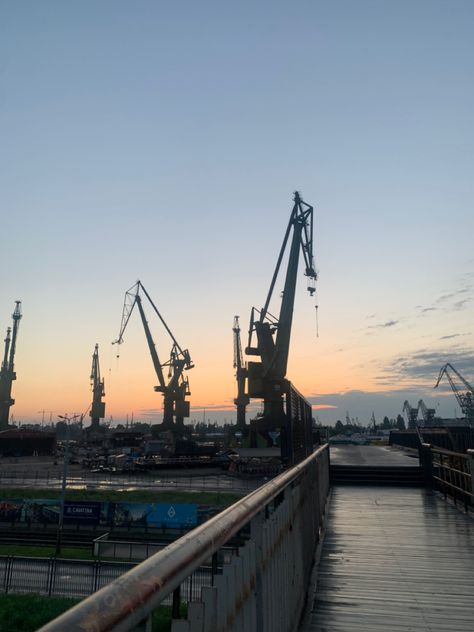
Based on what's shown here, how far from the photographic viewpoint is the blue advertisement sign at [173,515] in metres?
25.4

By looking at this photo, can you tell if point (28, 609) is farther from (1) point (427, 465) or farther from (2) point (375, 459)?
(1) point (427, 465)

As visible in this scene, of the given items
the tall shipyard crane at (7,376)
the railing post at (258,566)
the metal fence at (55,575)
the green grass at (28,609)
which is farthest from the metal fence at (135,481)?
the tall shipyard crane at (7,376)

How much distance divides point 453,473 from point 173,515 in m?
20.3

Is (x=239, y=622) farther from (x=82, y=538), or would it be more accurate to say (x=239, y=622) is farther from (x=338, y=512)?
(x=82, y=538)

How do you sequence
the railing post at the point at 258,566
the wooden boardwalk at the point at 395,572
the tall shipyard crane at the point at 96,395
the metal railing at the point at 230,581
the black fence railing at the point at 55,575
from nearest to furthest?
the metal railing at the point at 230,581 < the railing post at the point at 258,566 < the wooden boardwalk at the point at 395,572 < the black fence railing at the point at 55,575 < the tall shipyard crane at the point at 96,395

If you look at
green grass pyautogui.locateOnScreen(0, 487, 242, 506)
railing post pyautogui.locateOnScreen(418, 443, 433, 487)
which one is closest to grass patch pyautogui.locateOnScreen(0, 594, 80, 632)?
railing post pyautogui.locateOnScreen(418, 443, 433, 487)

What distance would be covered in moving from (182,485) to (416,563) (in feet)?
128

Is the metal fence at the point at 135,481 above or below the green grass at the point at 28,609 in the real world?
above

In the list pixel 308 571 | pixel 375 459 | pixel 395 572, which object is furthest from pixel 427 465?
pixel 308 571

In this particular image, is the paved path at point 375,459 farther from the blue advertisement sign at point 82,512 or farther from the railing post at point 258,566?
the blue advertisement sign at point 82,512

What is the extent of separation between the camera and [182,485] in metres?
41.6

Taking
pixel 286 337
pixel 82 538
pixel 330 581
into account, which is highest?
pixel 286 337

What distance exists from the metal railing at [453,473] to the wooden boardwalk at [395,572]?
0.43 metres

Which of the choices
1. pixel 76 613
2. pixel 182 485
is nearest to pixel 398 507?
pixel 76 613
